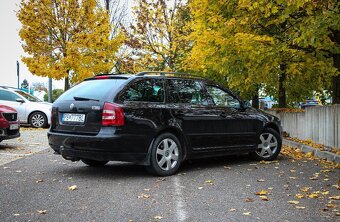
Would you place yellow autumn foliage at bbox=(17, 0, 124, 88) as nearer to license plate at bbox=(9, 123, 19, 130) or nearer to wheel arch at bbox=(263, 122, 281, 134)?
license plate at bbox=(9, 123, 19, 130)

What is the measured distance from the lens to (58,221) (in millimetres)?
4672

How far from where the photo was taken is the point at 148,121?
718 cm

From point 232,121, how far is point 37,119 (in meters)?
13.0

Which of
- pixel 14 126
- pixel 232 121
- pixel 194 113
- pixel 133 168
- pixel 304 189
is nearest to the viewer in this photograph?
pixel 304 189

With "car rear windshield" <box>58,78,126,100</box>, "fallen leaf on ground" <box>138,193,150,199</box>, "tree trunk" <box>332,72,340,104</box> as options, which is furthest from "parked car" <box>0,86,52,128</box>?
"fallen leaf on ground" <box>138,193,150,199</box>

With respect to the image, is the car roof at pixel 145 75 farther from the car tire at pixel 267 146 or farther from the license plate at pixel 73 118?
the car tire at pixel 267 146

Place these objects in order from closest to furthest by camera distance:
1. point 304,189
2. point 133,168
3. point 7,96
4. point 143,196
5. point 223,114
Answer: point 143,196 < point 304,189 < point 133,168 < point 223,114 < point 7,96

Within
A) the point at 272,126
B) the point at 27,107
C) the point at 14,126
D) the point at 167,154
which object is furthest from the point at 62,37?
the point at 167,154

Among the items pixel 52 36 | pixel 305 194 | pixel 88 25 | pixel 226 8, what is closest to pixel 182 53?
pixel 88 25

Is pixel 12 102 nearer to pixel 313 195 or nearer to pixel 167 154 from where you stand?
pixel 167 154

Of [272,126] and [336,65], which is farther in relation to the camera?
[336,65]

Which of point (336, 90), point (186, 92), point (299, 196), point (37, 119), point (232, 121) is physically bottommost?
point (299, 196)

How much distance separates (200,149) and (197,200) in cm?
242

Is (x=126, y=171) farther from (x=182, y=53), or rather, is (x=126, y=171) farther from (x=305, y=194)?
(x=182, y=53)
